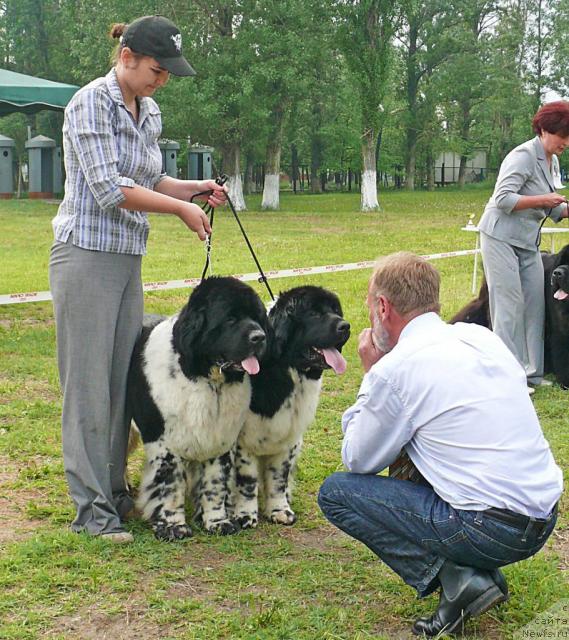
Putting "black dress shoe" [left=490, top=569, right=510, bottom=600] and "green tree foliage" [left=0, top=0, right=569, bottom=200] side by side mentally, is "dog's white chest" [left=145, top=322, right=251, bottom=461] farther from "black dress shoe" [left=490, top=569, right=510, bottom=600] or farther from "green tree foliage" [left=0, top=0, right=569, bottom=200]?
"green tree foliage" [left=0, top=0, right=569, bottom=200]

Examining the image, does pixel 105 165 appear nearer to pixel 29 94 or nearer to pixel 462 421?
pixel 462 421

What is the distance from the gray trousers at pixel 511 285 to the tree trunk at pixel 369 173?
2312cm

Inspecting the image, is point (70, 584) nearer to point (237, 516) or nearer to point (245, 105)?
point (237, 516)

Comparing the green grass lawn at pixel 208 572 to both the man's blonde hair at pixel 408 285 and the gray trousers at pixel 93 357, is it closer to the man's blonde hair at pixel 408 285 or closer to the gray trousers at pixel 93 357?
the gray trousers at pixel 93 357

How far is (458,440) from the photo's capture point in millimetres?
2787

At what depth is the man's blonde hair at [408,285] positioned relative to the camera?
117 inches

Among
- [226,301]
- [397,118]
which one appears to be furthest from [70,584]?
[397,118]

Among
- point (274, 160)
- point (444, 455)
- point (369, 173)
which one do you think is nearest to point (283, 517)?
point (444, 455)

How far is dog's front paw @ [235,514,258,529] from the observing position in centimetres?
415

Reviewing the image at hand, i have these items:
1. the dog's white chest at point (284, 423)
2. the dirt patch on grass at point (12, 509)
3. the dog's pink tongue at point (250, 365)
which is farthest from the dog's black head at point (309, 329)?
the dirt patch on grass at point (12, 509)

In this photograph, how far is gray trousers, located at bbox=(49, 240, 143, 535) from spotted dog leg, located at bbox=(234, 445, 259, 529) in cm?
62

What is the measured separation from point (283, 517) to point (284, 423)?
51 centimetres

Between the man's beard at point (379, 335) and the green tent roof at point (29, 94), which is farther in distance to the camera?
the green tent roof at point (29, 94)

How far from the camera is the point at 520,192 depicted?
253 inches
